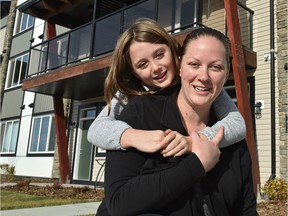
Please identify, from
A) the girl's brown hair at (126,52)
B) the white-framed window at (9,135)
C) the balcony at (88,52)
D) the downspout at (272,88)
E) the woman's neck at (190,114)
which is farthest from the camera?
the white-framed window at (9,135)

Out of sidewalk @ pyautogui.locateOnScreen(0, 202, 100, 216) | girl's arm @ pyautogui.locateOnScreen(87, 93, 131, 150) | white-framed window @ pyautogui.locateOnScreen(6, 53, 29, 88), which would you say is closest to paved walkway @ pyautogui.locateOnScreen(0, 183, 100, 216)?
sidewalk @ pyautogui.locateOnScreen(0, 202, 100, 216)

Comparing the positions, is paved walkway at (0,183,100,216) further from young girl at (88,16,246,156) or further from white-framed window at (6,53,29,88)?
white-framed window at (6,53,29,88)

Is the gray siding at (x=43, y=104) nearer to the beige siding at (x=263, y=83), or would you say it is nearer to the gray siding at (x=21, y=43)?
the gray siding at (x=21, y=43)

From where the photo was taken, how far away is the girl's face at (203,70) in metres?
1.62

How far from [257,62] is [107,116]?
7.90 metres

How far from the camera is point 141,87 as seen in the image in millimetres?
2053

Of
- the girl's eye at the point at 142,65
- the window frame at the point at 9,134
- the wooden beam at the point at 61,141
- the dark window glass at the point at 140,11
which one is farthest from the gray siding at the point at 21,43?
the girl's eye at the point at 142,65

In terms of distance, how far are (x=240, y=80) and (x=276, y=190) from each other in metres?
2.52

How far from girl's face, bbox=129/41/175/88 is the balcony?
581cm

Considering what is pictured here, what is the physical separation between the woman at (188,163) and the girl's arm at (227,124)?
5 cm

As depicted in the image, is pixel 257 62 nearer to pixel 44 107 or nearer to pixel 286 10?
pixel 286 10

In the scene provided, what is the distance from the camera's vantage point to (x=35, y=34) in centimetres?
1905

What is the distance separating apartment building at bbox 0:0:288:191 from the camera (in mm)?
8448

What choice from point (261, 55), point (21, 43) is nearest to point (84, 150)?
point (261, 55)
